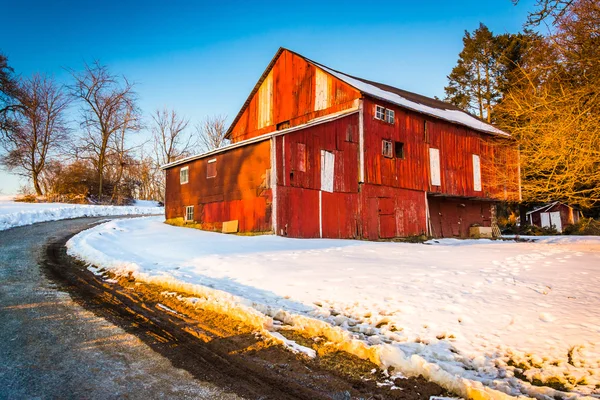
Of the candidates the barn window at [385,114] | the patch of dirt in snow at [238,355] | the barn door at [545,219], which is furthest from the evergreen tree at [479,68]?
the patch of dirt in snow at [238,355]

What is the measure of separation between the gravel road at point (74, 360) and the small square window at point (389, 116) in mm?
17169

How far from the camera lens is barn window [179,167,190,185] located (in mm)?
19859

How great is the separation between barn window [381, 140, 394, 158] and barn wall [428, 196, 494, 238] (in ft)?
17.9

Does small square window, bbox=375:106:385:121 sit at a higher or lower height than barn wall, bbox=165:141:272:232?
higher

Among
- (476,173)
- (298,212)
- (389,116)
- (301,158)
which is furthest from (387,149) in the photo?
(476,173)

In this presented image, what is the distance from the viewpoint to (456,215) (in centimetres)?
2458

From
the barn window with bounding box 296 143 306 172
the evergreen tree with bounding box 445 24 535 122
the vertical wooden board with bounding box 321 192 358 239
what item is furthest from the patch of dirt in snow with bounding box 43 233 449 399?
the evergreen tree with bounding box 445 24 535 122

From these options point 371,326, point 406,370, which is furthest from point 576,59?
point 406,370

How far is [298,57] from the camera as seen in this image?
2091 centimetres

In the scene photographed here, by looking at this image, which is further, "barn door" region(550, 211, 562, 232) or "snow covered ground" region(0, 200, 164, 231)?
"barn door" region(550, 211, 562, 232)

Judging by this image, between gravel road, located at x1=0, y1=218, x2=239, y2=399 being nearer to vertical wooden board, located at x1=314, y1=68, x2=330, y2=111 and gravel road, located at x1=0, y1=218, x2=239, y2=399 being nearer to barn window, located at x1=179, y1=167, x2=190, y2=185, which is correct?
barn window, located at x1=179, y1=167, x2=190, y2=185

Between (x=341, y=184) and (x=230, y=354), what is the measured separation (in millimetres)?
13536

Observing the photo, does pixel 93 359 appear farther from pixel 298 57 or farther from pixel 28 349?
pixel 298 57

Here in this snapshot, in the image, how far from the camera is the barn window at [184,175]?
19859 millimetres
